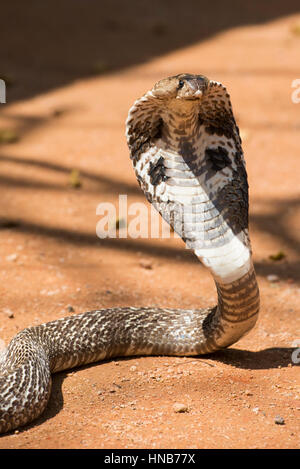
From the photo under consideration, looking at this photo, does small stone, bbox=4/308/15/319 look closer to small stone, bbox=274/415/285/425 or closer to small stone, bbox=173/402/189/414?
small stone, bbox=173/402/189/414

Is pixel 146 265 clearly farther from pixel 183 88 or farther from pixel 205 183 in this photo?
pixel 183 88

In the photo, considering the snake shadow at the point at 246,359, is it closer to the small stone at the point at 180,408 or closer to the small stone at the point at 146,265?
the small stone at the point at 180,408

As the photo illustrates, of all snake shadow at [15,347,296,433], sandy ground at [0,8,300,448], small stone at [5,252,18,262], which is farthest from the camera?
small stone at [5,252,18,262]

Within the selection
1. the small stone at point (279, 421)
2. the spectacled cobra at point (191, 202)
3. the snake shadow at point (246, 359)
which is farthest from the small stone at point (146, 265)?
the small stone at point (279, 421)

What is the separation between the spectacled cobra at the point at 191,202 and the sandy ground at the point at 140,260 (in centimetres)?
19

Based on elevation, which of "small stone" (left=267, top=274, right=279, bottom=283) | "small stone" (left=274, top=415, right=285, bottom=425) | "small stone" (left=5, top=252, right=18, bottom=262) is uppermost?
"small stone" (left=5, top=252, right=18, bottom=262)

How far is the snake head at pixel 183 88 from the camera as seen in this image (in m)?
3.67

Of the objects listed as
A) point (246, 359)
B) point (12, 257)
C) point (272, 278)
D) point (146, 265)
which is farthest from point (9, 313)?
point (272, 278)

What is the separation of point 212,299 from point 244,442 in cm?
214

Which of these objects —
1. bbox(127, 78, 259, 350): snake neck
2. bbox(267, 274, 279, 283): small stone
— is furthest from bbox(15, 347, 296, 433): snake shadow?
bbox(267, 274, 279, 283): small stone

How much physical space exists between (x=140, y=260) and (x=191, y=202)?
229 centimetres

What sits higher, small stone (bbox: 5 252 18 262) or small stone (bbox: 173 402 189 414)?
small stone (bbox: 5 252 18 262)

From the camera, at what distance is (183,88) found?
3699 mm

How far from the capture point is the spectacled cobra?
12.6 feet
